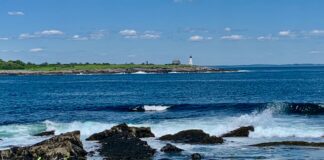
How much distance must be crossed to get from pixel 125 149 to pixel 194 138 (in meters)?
6.47

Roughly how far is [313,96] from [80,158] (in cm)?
6969

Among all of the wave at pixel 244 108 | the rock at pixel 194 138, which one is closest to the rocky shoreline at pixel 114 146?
the rock at pixel 194 138

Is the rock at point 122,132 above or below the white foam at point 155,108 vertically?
above

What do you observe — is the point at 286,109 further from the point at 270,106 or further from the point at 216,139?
the point at 216,139

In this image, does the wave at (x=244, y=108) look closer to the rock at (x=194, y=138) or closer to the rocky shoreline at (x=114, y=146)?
the rock at (x=194, y=138)

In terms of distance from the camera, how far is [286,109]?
65938mm

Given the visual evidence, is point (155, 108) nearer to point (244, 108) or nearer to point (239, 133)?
point (244, 108)

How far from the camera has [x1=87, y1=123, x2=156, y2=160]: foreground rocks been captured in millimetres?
34906

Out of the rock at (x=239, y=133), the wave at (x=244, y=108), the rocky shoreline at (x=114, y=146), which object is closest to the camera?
the rocky shoreline at (x=114, y=146)

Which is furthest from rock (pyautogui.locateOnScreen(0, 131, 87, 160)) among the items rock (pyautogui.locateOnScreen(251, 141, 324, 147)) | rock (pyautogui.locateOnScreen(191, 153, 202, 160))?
rock (pyautogui.locateOnScreen(251, 141, 324, 147))

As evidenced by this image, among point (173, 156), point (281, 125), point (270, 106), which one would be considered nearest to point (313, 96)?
point (270, 106)

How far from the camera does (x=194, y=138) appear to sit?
41125mm

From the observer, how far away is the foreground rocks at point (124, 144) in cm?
3491

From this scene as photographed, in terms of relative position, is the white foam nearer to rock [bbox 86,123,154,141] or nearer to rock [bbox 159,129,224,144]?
rock [bbox 86,123,154,141]
